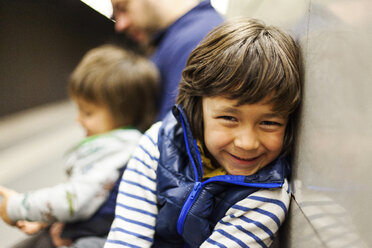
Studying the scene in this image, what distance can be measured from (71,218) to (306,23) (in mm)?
807

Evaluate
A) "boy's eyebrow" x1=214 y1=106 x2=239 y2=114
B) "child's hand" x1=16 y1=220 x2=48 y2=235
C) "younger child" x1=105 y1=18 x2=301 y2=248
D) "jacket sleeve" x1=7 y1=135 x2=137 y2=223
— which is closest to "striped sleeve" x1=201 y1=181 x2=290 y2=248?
"younger child" x1=105 y1=18 x2=301 y2=248

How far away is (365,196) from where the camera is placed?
17.0 inches

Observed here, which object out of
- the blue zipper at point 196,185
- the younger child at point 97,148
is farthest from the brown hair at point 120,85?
the blue zipper at point 196,185

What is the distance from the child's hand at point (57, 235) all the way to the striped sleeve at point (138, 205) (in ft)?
1.06

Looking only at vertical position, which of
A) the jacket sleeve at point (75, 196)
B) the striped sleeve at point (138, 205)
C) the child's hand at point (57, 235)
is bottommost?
the child's hand at point (57, 235)

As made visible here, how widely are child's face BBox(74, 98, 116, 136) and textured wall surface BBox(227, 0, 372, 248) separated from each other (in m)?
→ 0.72

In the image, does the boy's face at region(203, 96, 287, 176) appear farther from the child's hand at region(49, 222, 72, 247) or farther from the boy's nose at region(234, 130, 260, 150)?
the child's hand at region(49, 222, 72, 247)

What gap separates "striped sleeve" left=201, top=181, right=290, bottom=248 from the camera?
2.40ft

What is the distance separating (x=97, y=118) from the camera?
129 centimetres

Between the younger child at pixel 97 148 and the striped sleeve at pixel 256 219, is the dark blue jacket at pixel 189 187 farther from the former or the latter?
A: the younger child at pixel 97 148

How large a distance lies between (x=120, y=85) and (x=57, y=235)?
500mm

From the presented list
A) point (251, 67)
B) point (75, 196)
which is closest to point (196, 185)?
point (251, 67)

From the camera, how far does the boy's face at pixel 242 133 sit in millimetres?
700

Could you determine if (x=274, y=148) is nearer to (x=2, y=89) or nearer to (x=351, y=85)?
(x=351, y=85)
